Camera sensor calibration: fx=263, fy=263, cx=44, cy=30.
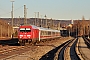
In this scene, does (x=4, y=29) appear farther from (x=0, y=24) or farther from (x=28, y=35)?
(x=28, y=35)

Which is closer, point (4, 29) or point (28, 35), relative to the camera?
point (28, 35)

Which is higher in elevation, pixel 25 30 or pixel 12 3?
pixel 12 3

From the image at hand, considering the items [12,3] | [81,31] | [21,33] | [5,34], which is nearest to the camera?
[21,33]

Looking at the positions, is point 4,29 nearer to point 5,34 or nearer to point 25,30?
point 5,34

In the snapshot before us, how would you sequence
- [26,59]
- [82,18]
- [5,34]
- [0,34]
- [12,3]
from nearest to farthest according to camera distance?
[26,59]
[12,3]
[0,34]
[5,34]
[82,18]

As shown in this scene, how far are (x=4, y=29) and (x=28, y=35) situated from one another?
5304cm

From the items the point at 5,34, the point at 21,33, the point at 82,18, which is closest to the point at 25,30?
the point at 21,33

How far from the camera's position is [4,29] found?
8944 centimetres

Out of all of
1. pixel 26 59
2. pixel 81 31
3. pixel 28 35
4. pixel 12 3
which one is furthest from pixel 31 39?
pixel 81 31

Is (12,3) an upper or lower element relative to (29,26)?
upper

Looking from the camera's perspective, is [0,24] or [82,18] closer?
[0,24]

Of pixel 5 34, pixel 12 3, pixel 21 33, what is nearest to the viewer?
pixel 21 33

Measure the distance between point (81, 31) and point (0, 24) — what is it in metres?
78.2

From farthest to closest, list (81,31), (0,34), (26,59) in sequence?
(81,31) < (0,34) < (26,59)
